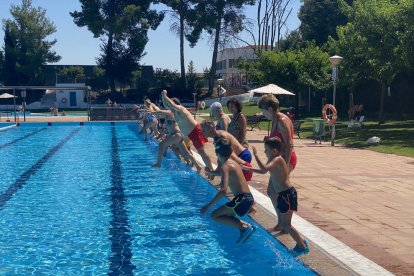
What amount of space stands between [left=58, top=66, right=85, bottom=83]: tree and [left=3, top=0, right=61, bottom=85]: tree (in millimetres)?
1684

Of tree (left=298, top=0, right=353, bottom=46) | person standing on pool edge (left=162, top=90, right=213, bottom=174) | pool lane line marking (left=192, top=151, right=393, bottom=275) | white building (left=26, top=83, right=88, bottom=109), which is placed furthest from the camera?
white building (left=26, top=83, right=88, bottom=109)

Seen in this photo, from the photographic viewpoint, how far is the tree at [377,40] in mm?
19500

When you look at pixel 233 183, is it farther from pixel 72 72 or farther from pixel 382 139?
pixel 72 72

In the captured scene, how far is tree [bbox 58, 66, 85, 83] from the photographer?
201ft

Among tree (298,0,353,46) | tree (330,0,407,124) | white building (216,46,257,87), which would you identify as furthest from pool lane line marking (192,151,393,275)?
white building (216,46,257,87)

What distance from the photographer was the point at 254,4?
5447 cm

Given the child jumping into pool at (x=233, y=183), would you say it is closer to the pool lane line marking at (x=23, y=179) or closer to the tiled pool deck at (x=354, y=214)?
the tiled pool deck at (x=354, y=214)

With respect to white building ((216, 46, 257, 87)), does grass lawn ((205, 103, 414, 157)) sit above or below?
below

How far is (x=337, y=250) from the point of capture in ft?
16.5

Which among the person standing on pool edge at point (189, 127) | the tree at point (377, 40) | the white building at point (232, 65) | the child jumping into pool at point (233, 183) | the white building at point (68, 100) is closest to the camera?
the child jumping into pool at point (233, 183)

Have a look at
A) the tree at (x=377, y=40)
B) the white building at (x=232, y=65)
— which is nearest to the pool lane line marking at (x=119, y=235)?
the tree at (x=377, y=40)

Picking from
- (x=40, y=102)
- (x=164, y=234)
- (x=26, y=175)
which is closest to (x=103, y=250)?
(x=164, y=234)

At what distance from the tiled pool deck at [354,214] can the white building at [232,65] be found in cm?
5941

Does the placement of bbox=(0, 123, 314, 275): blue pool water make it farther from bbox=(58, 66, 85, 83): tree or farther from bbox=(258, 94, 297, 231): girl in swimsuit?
bbox=(58, 66, 85, 83): tree
